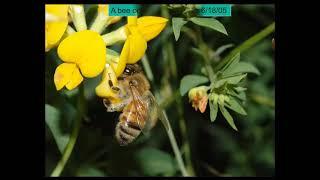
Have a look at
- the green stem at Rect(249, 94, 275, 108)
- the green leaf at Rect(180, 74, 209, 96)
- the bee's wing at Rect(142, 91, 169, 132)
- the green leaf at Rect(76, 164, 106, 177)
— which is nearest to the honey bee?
the bee's wing at Rect(142, 91, 169, 132)

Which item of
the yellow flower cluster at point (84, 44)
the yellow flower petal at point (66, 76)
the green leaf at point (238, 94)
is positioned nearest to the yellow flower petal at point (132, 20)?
the yellow flower cluster at point (84, 44)

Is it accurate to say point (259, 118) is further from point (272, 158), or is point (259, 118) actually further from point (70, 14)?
point (70, 14)

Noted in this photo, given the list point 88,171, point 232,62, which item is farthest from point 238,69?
point 88,171

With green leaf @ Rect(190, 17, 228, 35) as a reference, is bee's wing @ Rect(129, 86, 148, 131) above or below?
below

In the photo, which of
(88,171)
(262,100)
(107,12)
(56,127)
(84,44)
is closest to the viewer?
(84,44)

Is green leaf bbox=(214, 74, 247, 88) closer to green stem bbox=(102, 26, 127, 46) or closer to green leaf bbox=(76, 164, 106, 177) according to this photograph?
green stem bbox=(102, 26, 127, 46)

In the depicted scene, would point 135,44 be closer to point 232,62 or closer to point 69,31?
point 69,31

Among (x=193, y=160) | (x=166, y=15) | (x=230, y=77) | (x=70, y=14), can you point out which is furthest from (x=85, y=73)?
(x=193, y=160)
